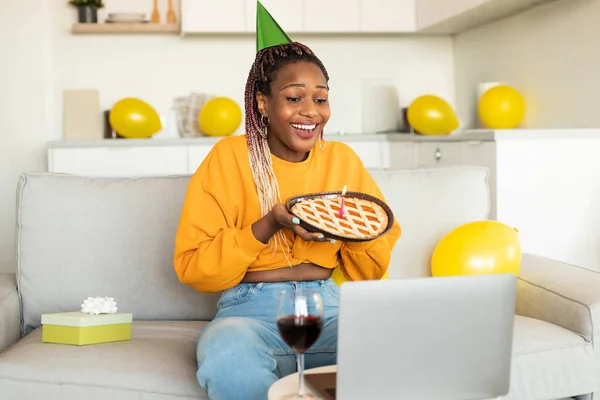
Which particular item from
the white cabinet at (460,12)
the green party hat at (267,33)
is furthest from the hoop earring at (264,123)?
the white cabinet at (460,12)

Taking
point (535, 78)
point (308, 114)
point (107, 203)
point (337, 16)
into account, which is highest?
point (337, 16)

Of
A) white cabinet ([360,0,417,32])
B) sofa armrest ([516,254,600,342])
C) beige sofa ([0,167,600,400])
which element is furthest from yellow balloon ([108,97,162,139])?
sofa armrest ([516,254,600,342])

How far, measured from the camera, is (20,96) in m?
4.80

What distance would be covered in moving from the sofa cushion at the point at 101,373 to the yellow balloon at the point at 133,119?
9.09ft

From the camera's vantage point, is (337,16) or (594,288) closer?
(594,288)

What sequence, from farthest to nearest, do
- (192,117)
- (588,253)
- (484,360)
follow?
(192,117) → (588,253) → (484,360)

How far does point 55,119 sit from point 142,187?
2.69 m

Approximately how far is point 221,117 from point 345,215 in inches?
118

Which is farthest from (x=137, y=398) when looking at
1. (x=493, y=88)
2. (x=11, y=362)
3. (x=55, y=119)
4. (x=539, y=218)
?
(x=55, y=119)

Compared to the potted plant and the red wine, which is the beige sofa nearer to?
the red wine

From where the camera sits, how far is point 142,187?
2.53 m

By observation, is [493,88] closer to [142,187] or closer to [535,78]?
[535,78]

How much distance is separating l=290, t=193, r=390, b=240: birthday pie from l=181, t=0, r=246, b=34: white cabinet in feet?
10.5

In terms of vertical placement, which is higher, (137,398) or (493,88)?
(493,88)
